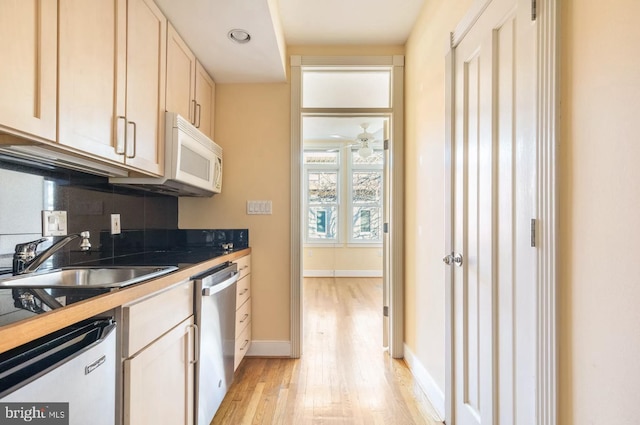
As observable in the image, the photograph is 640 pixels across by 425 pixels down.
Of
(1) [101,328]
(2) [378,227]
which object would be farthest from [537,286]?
(2) [378,227]

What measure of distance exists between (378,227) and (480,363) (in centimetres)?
497

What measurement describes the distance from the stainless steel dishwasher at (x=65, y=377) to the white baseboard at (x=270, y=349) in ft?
5.52

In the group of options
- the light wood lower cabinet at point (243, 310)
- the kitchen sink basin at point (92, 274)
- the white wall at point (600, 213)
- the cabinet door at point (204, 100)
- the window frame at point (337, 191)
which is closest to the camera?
the white wall at point (600, 213)

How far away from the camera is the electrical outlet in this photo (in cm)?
174

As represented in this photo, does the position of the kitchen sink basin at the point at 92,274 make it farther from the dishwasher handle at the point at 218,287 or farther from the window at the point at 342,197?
the window at the point at 342,197

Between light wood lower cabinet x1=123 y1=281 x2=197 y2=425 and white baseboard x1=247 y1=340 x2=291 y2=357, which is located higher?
light wood lower cabinet x1=123 y1=281 x2=197 y2=425

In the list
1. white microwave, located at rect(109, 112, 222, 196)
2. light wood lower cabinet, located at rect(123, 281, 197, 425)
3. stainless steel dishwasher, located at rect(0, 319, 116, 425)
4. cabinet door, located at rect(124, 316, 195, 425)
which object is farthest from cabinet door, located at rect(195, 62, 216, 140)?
stainless steel dishwasher, located at rect(0, 319, 116, 425)

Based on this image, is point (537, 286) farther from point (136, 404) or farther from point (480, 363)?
point (136, 404)

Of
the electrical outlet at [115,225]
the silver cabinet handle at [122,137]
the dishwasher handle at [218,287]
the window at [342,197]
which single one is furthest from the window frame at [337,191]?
the silver cabinet handle at [122,137]

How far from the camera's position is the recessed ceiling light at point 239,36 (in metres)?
1.83

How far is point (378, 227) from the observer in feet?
20.6

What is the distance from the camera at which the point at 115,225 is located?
1761 mm

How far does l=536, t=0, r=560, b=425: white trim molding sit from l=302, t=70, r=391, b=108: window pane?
1.92 meters

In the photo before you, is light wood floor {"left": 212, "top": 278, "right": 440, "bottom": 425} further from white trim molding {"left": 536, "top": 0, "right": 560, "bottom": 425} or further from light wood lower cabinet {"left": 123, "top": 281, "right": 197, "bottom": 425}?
white trim molding {"left": 536, "top": 0, "right": 560, "bottom": 425}
